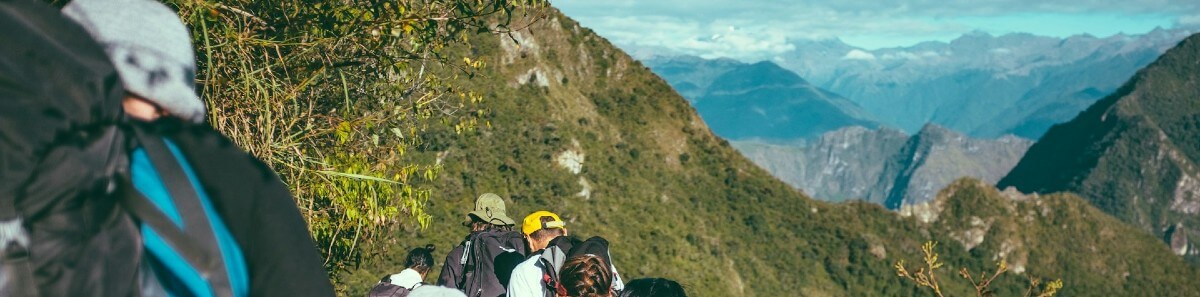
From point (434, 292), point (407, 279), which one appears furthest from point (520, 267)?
point (434, 292)

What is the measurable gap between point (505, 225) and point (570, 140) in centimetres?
7068

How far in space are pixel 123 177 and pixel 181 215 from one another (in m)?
0.11

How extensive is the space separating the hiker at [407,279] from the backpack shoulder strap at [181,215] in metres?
3.87

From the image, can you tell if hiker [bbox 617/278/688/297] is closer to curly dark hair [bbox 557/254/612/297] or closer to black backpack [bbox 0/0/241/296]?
curly dark hair [bbox 557/254/612/297]

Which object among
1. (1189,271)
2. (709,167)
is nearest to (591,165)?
(709,167)

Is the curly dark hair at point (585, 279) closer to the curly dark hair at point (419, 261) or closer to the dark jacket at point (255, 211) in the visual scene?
the curly dark hair at point (419, 261)

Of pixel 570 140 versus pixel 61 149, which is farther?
pixel 570 140

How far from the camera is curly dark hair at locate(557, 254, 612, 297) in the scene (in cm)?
476

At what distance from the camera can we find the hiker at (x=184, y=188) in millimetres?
1364

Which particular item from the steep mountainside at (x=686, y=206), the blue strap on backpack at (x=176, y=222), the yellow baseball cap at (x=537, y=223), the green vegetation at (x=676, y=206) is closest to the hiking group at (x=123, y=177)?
the blue strap on backpack at (x=176, y=222)

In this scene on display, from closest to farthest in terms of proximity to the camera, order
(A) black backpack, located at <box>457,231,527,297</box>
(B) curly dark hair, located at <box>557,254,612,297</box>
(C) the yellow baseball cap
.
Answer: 1. (B) curly dark hair, located at <box>557,254,612,297</box>
2. (A) black backpack, located at <box>457,231,527,297</box>
3. (C) the yellow baseball cap

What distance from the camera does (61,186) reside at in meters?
1.20

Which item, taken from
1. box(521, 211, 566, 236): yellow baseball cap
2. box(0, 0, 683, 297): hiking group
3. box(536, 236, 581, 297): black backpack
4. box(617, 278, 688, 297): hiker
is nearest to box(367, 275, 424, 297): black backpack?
box(536, 236, 581, 297): black backpack

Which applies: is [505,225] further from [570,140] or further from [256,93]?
[570,140]
